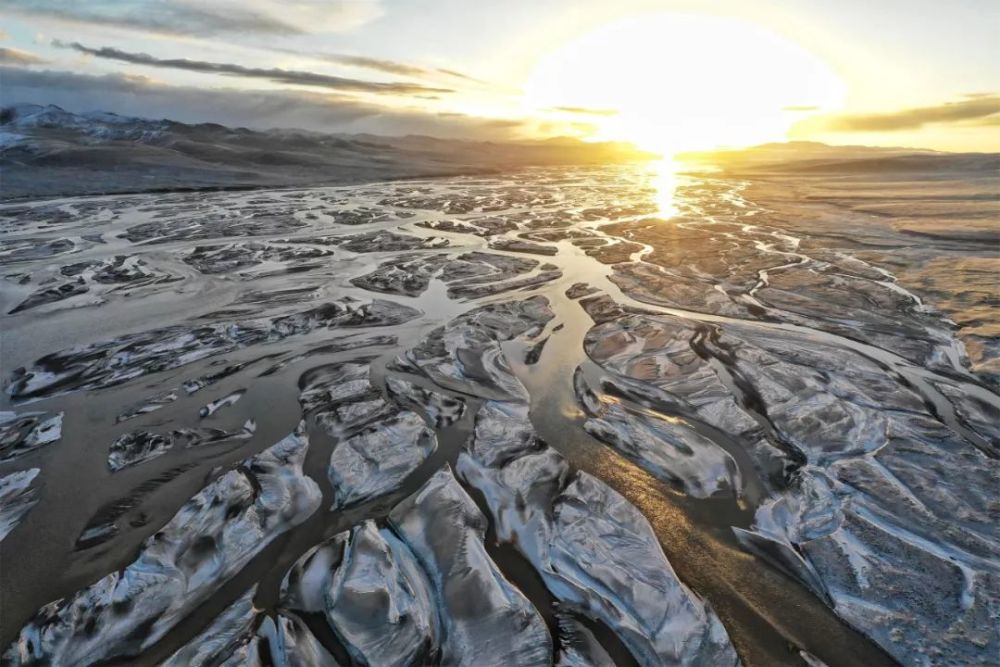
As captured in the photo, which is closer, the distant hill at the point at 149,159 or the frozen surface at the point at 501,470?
the frozen surface at the point at 501,470

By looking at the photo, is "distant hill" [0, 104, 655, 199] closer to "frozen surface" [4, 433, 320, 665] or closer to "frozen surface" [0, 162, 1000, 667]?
"frozen surface" [0, 162, 1000, 667]

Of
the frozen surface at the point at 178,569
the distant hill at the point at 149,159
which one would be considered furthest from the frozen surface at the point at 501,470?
the distant hill at the point at 149,159

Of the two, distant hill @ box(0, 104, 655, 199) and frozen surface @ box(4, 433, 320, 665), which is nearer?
frozen surface @ box(4, 433, 320, 665)

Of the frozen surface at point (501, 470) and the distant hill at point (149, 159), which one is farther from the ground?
the frozen surface at point (501, 470)

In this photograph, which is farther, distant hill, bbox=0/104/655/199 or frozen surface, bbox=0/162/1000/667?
distant hill, bbox=0/104/655/199

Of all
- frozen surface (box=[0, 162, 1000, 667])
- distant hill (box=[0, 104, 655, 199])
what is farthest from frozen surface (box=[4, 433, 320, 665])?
distant hill (box=[0, 104, 655, 199])

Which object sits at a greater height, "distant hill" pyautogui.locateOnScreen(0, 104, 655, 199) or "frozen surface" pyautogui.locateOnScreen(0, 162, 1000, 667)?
"frozen surface" pyautogui.locateOnScreen(0, 162, 1000, 667)

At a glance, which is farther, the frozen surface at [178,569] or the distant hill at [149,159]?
the distant hill at [149,159]

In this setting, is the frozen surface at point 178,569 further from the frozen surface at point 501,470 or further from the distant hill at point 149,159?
the distant hill at point 149,159

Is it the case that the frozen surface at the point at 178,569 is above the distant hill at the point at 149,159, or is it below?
above
